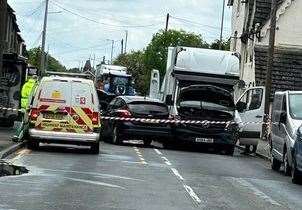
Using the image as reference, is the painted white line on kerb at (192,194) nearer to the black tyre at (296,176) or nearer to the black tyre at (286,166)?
the black tyre at (296,176)

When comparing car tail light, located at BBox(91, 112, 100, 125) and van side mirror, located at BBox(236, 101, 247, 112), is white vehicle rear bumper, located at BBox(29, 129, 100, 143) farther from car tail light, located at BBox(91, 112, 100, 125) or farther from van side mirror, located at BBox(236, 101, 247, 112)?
van side mirror, located at BBox(236, 101, 247, 112)

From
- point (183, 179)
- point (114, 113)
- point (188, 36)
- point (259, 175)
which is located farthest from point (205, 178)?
point (188, 36)

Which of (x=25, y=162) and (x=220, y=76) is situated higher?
(x=220, y=76)

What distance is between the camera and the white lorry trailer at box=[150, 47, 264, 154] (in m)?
23.8

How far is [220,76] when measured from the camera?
2559 cm

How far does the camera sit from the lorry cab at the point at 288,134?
16.2 metres

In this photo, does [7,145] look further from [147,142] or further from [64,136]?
[147,142]

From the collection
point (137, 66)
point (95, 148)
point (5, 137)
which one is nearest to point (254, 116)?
point (95, 148)

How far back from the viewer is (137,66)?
107 metres

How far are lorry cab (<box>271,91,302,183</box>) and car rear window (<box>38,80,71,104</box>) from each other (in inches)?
218

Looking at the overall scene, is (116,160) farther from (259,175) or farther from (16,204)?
(16,204)

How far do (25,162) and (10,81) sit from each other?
10.9 metres

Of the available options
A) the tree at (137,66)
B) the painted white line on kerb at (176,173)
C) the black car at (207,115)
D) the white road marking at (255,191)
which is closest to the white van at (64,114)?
the painted white line on kerb at (176,173)

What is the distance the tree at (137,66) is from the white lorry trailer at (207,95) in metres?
66.0
